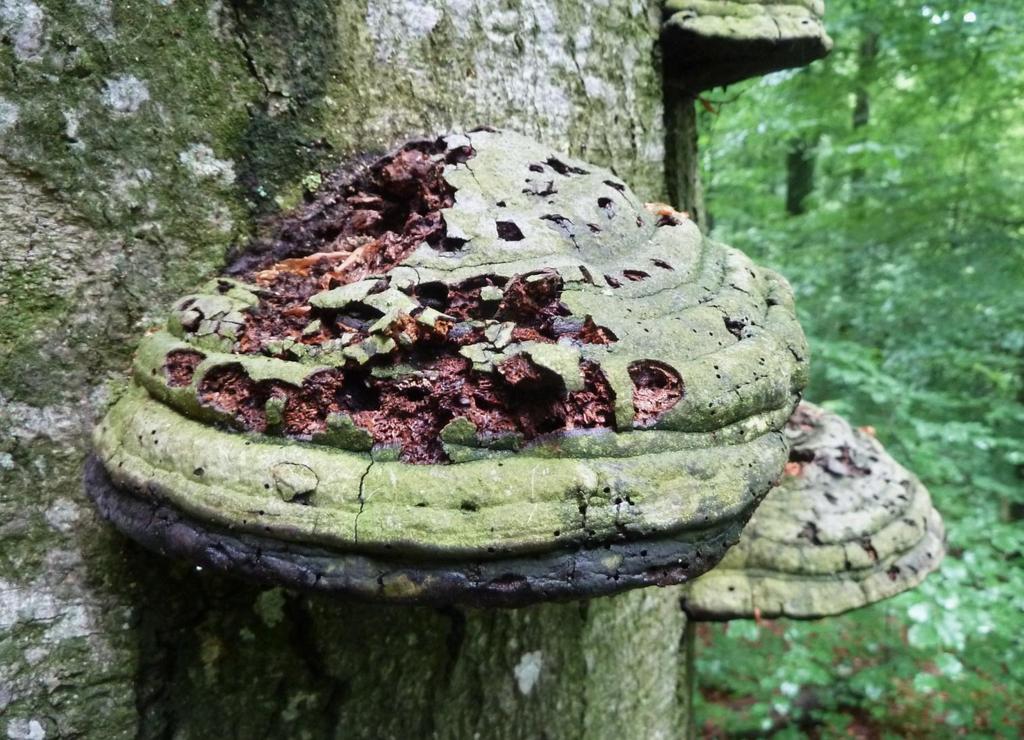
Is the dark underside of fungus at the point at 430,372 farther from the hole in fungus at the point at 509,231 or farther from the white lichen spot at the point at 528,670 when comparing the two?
the white lichen spot at the point at 528,670

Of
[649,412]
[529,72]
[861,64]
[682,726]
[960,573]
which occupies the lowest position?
[960,573]

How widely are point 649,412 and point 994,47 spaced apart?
5242 millimetres

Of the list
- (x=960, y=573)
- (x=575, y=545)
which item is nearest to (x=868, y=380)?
(x=960, y=573)

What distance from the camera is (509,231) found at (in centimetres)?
139

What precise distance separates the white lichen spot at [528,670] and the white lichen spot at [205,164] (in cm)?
144

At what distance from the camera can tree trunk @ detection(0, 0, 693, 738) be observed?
1.40 metres

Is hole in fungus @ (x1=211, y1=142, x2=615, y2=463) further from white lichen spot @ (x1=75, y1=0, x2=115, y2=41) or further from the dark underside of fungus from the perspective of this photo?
white lichen spot @ (x1=75, y1=0, x2=115, y2=41)

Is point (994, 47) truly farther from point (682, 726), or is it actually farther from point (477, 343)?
point (477, 343)

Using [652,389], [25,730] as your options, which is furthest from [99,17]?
[25,730]

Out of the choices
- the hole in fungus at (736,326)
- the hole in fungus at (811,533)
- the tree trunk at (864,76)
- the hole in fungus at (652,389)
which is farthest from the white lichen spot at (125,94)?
the tree trunk at (864,76)

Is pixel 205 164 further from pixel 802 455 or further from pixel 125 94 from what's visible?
pixel 802 455

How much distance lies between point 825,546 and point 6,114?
2430 mm

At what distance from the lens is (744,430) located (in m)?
1.20

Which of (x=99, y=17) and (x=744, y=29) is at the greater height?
(x=99, y=17)
